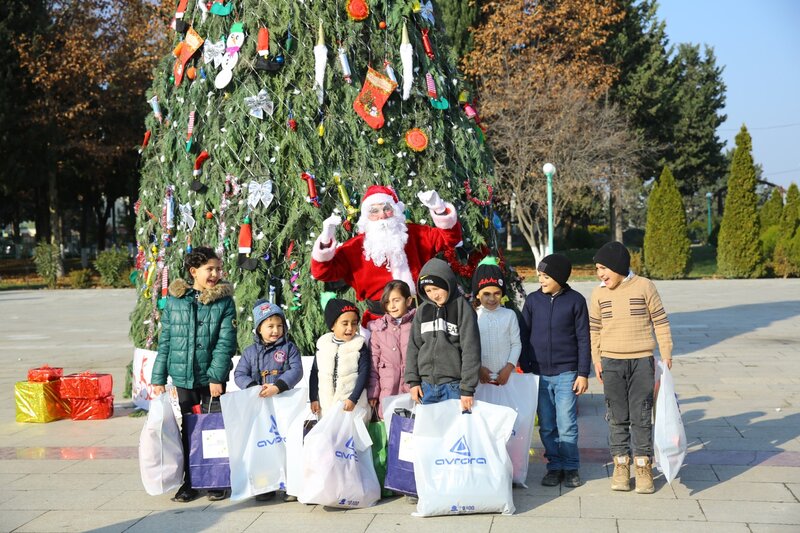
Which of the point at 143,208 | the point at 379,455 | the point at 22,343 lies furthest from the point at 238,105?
the point at 22,343

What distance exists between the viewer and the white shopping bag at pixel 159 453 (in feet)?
17.2

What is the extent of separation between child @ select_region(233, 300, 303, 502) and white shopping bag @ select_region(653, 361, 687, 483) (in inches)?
87.0

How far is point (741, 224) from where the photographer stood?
27031 mm

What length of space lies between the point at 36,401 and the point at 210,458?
3417 millimetres

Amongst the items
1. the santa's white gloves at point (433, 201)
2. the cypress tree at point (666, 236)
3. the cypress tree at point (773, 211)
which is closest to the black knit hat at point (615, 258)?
the santa's white gloves at point (433, 201)

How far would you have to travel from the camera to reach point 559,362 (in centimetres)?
546

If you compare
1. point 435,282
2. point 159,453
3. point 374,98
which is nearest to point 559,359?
point 435,282

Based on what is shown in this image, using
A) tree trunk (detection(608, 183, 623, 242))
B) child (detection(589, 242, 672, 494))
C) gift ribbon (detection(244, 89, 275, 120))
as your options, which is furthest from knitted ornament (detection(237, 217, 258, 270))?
tree trunk (detection(608, 183, 623, 242))

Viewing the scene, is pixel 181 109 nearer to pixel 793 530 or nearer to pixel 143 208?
pixel 143 208

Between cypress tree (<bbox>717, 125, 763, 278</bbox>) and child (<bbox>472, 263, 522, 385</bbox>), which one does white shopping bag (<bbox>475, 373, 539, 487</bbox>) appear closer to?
child (<bbox>472, 263, 522, 385</bbox>)

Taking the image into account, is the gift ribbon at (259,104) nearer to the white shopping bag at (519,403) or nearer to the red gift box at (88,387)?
the red gift box at (88,387)

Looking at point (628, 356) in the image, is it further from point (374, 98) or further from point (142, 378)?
point (142, 378)

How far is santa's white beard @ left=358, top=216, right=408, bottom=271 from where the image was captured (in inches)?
249

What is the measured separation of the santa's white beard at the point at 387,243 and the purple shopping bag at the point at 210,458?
1.71 metres
